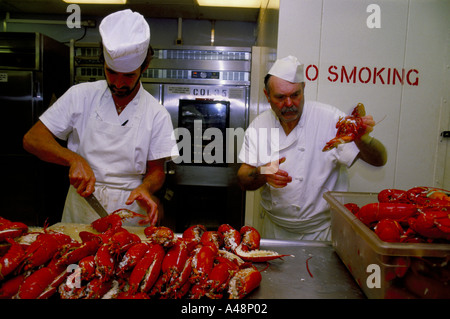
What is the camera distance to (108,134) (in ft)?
7.03

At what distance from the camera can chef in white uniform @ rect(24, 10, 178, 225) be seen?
2.05 metres

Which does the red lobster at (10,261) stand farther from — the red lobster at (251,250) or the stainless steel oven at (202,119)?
the stainless steel oven at (202,119)

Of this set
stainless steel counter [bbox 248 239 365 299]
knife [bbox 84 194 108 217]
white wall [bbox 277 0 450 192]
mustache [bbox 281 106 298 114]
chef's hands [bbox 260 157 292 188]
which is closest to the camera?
stainless steel counter [bbox 248 239 365 299]

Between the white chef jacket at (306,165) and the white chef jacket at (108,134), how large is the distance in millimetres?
686

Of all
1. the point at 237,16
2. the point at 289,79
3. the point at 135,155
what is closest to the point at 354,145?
the point at 289,79

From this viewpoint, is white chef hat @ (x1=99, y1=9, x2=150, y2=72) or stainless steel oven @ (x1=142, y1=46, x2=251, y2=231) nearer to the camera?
white chef hat @ (x1=99, y1=9, x2=150, y2=72)

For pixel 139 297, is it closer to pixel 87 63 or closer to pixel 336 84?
pixel 336 84

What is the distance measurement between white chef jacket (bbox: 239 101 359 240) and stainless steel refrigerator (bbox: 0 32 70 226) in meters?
2.88

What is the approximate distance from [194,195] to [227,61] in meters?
1.74

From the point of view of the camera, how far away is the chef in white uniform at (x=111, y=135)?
6.72 feet

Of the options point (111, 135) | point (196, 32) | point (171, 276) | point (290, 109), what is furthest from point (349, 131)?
point (196, 32)

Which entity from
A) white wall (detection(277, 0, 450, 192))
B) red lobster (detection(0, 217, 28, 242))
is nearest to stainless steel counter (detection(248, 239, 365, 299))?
red lobster (detection(0, 217, 28, 242))

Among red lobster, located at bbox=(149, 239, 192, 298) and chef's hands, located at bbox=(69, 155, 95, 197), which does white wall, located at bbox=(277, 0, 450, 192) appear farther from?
red lobster, located at bbox=(149, 239, 192, 298)

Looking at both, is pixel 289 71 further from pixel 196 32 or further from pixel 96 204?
pixel 196 32
